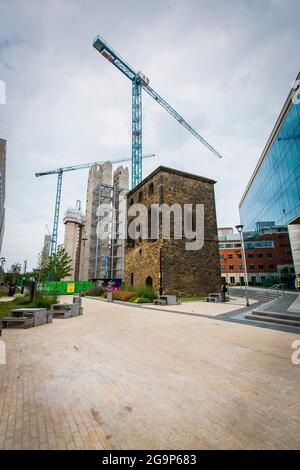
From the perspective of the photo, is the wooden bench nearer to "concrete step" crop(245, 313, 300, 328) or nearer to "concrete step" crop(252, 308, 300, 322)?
"concrete step" crop(245, 313, 300, 328)

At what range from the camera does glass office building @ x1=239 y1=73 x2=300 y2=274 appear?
21141 millimetres

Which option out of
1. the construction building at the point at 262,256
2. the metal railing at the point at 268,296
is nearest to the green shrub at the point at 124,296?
the metal railing at the point at 268,296

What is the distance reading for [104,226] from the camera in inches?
2290

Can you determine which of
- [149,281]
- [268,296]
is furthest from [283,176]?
[149,281]

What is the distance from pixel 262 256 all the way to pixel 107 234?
39.1m

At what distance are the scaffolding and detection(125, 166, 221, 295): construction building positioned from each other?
104 ft

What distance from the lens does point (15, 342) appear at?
5559 mm

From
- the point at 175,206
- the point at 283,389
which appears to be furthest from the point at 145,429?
the point at 175,206

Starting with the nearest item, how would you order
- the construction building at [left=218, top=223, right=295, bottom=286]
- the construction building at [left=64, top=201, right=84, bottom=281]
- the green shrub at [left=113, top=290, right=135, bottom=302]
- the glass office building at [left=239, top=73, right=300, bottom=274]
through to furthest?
1. the green shrub at [left=113, top=290, right=135, bottom=302]
2. the glass office building at [left=239, top=73, right=300, bottom=274]
3. the construction building at [left=218, top=223, right=295, bottom=286]
4. the construction building at [left=64, top=201, right=84, bottom=281]

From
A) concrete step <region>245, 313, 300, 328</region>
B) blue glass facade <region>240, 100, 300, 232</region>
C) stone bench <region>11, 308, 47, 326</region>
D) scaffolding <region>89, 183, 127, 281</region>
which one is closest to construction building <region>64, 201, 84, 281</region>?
scaffolding <region>89, 183, 127, 281</region>

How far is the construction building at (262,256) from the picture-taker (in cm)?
3005

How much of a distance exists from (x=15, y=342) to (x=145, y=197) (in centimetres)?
1886

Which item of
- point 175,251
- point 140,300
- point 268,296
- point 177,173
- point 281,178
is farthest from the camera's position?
point 281,178

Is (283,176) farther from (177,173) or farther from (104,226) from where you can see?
(104,226)
